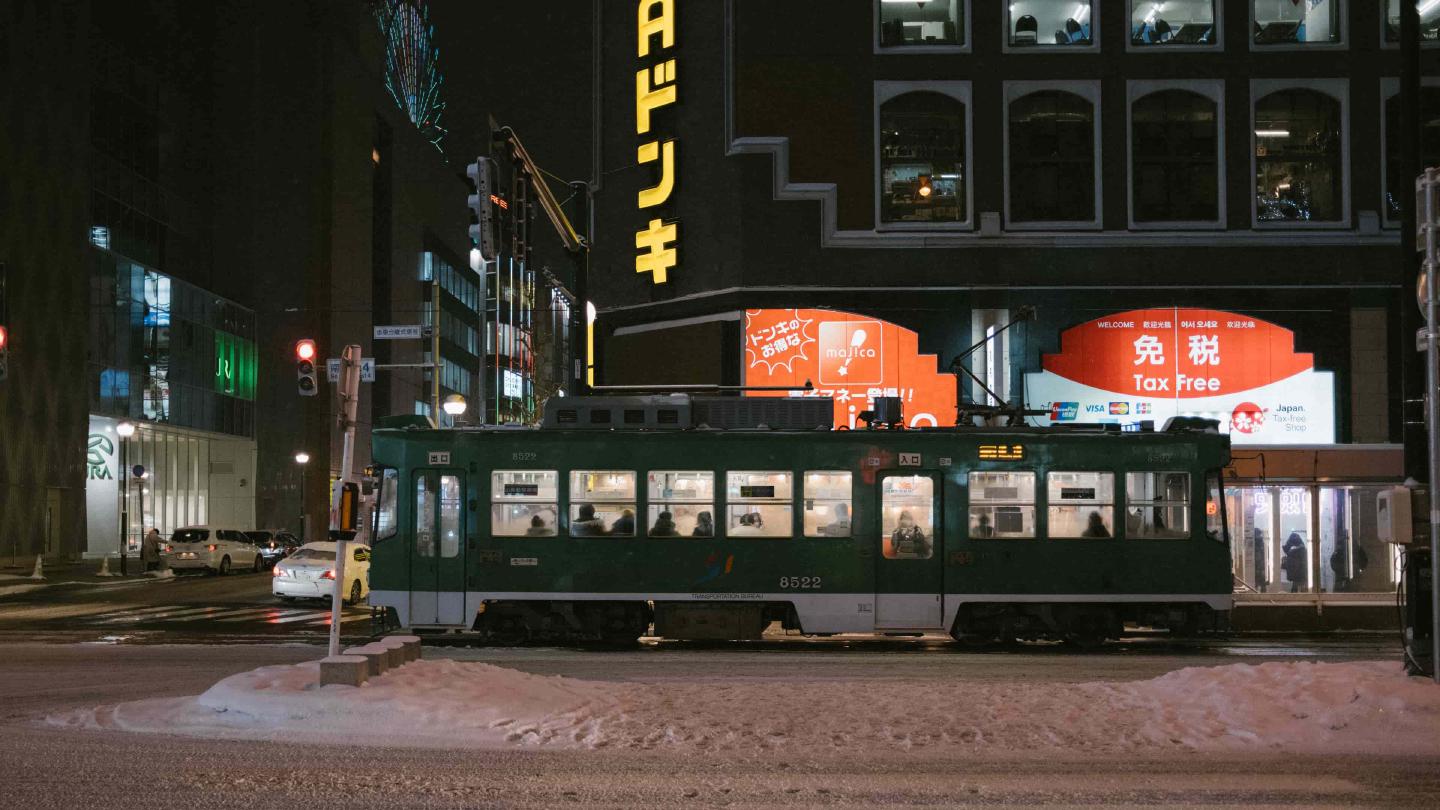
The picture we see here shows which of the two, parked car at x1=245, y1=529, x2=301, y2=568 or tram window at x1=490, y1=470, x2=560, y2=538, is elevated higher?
tram window at x1=490, y1=470, x2=560, y2=538

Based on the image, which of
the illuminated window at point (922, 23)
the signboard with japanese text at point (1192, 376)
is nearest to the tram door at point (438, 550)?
the signboard with japanese text at point (1192, 376)

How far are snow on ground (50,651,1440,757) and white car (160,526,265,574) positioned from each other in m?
33.0

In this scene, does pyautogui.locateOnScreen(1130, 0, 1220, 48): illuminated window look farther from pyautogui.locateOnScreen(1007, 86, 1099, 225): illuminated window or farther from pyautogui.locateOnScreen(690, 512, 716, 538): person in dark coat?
pyautogui.locateOnScreen(690, 512, 716, 538): person in dark coat

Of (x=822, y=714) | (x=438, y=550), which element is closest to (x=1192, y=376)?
(x=438, y=550)

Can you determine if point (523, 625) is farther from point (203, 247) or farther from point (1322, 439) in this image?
point (203, 247)

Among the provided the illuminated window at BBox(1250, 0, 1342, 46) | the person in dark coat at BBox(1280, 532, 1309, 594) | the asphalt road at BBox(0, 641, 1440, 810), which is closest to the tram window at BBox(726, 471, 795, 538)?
the asphalt road at BBox(0, 641, 1440, 810)

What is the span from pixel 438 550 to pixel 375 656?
21.9 ft

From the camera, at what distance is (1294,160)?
30.4 metres

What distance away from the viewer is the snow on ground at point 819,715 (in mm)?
10992

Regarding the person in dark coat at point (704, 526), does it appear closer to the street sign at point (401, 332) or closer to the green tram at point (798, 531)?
the green tram at point (798, 531)

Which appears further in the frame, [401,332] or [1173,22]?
[401,332]

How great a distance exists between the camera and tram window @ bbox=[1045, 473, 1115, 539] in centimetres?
1967

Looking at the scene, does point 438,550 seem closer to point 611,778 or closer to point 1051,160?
point 611,778

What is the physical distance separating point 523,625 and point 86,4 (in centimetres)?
4608
